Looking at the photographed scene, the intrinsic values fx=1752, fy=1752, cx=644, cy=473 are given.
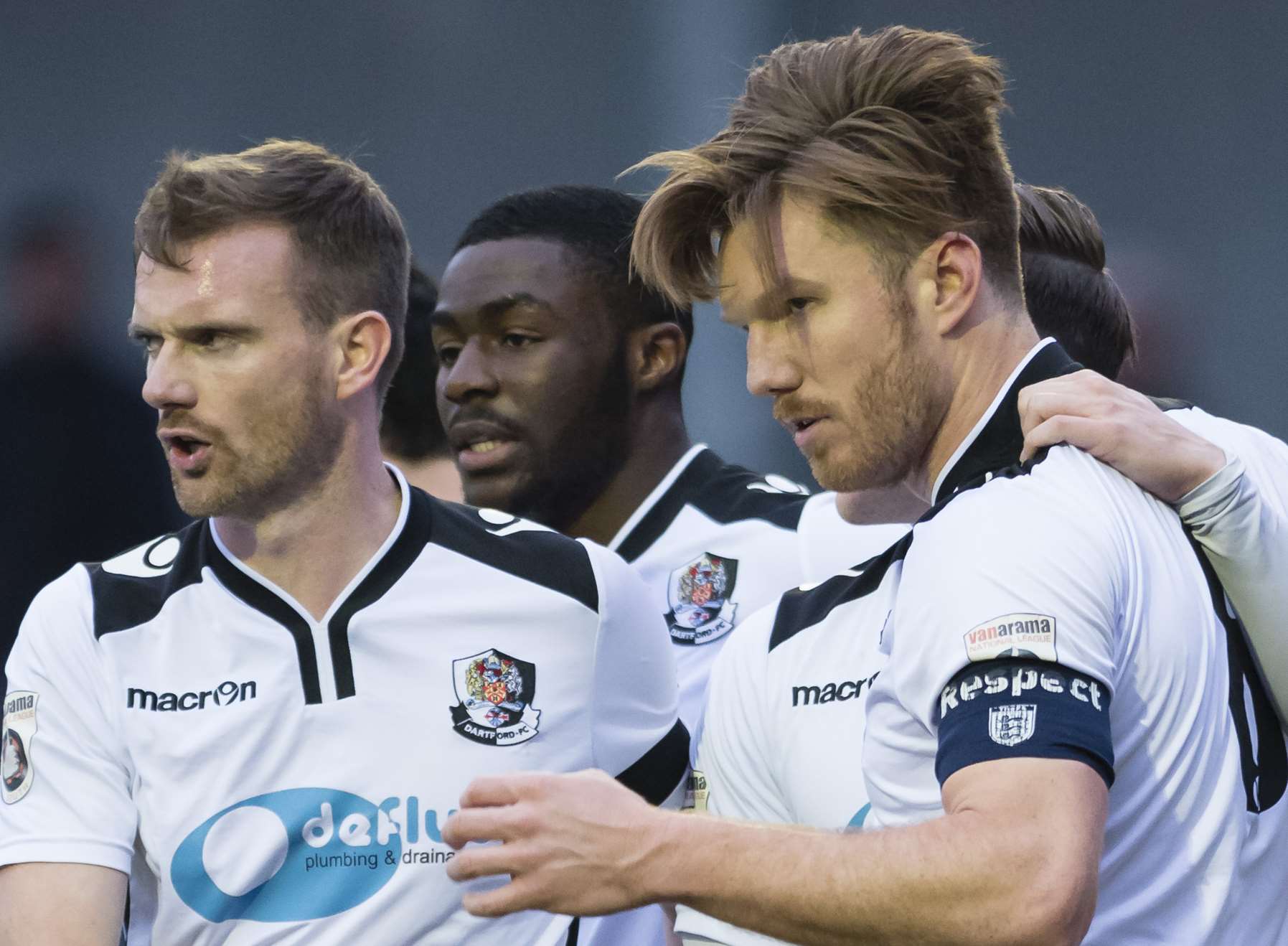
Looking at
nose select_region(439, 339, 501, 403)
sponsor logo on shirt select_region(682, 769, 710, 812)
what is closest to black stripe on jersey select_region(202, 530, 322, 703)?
sponsor logo on shirt select_region(682, 769, 710, 812)

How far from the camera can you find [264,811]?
2486mm

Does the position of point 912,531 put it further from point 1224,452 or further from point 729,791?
point 729,791

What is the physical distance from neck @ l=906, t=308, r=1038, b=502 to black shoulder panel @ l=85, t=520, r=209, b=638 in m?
1.18

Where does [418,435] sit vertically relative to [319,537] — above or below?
above

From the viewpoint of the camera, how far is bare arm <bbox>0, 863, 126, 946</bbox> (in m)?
2.38

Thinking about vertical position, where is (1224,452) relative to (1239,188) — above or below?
below

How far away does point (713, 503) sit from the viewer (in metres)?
3.50

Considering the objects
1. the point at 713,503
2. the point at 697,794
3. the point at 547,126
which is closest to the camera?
the point at 697,794

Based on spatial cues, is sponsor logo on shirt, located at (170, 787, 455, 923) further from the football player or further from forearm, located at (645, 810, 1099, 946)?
forearm, located at (645, 810, 1099, 946)

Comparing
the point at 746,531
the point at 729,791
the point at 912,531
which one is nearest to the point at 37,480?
the point at 746,531

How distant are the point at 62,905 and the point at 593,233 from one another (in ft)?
6.02

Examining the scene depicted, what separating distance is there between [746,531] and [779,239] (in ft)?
4.09

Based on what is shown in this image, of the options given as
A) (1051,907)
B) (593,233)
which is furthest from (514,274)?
(1051,907)

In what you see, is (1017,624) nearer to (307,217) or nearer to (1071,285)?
(1071,285)
